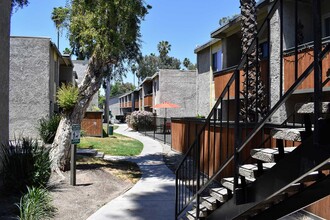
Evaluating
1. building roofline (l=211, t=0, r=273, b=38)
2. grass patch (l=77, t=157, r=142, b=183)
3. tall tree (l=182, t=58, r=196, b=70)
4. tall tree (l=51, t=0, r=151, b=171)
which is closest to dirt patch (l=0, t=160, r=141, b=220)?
grass patch (l=77, t=157, r=142, b=183)

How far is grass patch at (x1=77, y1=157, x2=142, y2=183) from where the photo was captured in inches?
420

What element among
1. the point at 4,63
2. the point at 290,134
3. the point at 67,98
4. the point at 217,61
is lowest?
the point at 290,134

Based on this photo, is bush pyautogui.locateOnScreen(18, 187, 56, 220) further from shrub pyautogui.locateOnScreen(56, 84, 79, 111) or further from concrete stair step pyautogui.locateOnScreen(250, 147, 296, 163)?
shrub pyautogui.locateOnScreen(56, 84, 79, 111)

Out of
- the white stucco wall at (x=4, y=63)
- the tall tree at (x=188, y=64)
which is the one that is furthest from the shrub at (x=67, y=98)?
the tall tree at (x=188, y=64)

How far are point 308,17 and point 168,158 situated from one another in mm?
7894

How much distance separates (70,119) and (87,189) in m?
2.56

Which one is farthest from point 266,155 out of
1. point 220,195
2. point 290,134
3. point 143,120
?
point 143,120

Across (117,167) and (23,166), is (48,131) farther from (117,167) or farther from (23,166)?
(23,166)

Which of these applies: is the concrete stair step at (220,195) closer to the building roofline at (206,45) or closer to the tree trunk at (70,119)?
the tree trunk at (70,119)

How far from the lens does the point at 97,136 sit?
81.6 feet

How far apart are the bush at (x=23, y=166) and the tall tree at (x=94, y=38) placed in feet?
6.33

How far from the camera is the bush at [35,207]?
547cm

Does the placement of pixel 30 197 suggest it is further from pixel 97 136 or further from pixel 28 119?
pixel 97 136

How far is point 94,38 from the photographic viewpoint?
10.3 meters
